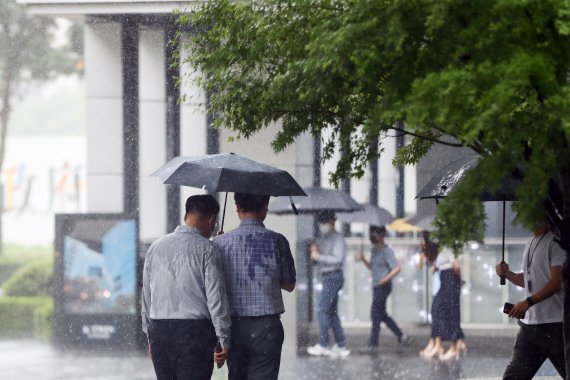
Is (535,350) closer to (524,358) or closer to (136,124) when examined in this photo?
(524,358)

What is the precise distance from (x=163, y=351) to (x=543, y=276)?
2485mm

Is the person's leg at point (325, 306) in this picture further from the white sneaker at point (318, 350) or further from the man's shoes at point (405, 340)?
the man's shoes at point (405, 340)

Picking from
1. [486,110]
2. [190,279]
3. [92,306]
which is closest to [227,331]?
[190,279]

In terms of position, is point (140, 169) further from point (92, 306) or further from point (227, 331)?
point (227, 331)

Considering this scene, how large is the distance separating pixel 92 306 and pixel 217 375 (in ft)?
7.57

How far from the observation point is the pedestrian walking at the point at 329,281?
1394cm

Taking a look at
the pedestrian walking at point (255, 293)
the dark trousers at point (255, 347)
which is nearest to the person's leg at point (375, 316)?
the pedestrian walking at point (255, 293)

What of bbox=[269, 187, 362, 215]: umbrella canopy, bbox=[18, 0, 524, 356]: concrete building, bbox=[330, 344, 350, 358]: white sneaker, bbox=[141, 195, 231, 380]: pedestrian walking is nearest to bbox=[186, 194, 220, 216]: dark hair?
bbox=[141, 195, 231, 380]: pedestrian walking

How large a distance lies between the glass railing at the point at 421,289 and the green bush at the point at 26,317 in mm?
3723

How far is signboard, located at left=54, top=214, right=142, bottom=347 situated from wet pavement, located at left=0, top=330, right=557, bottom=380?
0.26 metres

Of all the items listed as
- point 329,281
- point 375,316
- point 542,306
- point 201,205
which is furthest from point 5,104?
point 542,306

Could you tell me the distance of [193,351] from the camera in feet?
22.9

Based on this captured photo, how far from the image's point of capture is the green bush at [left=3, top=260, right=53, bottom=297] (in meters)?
15.7

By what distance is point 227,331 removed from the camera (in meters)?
6.95
